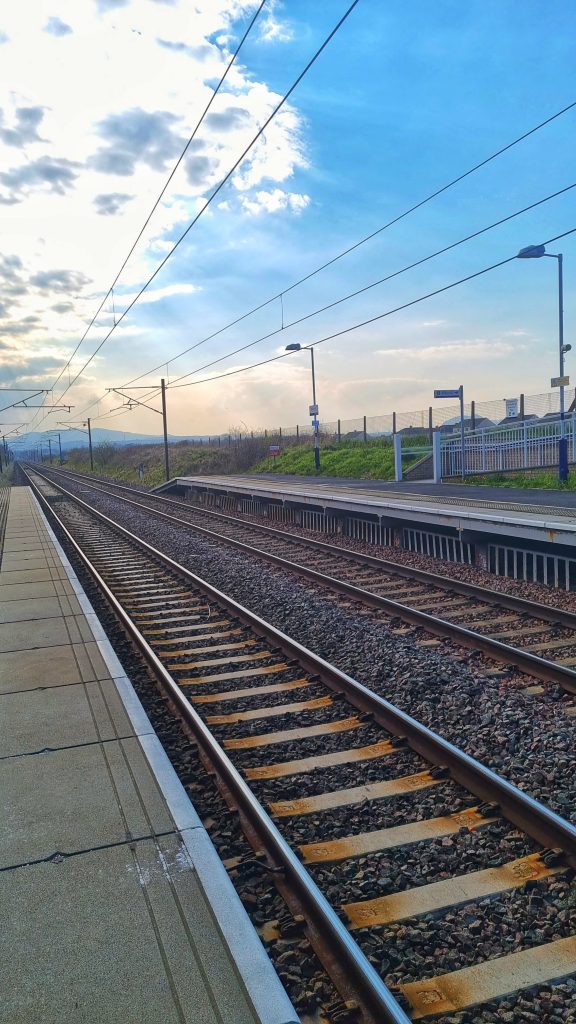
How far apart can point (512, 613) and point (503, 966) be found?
674 centimetres

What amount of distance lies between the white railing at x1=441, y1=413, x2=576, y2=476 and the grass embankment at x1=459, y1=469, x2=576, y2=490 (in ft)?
0.90

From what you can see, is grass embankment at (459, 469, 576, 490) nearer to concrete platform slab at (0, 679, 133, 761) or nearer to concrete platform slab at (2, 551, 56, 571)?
concrete platform slab at (2, 551, 56, 571)

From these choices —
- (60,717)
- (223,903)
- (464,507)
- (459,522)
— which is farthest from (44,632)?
(464,507)

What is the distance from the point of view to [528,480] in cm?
2189

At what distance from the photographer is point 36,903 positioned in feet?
11.3

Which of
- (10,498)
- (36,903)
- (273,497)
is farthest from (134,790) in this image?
(10,498)

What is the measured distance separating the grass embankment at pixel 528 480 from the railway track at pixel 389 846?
15.0 meters

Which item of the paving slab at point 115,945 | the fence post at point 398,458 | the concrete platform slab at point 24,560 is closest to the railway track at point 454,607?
the concrete platform slab at point 24,560

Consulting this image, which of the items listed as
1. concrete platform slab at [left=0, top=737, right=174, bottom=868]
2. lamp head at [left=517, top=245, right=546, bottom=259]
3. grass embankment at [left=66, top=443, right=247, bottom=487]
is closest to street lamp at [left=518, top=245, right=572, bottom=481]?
lamp head at [left=517, top=245, right=546, bottom=259]

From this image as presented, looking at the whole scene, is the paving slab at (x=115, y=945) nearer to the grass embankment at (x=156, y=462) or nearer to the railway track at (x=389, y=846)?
the railway track at (x=389, y=846)

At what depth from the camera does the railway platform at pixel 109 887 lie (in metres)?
2.83

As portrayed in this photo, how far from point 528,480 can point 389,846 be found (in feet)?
62.4

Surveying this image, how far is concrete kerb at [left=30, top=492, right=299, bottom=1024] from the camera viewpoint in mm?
2770

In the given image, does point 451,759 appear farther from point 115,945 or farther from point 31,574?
point 31,574
